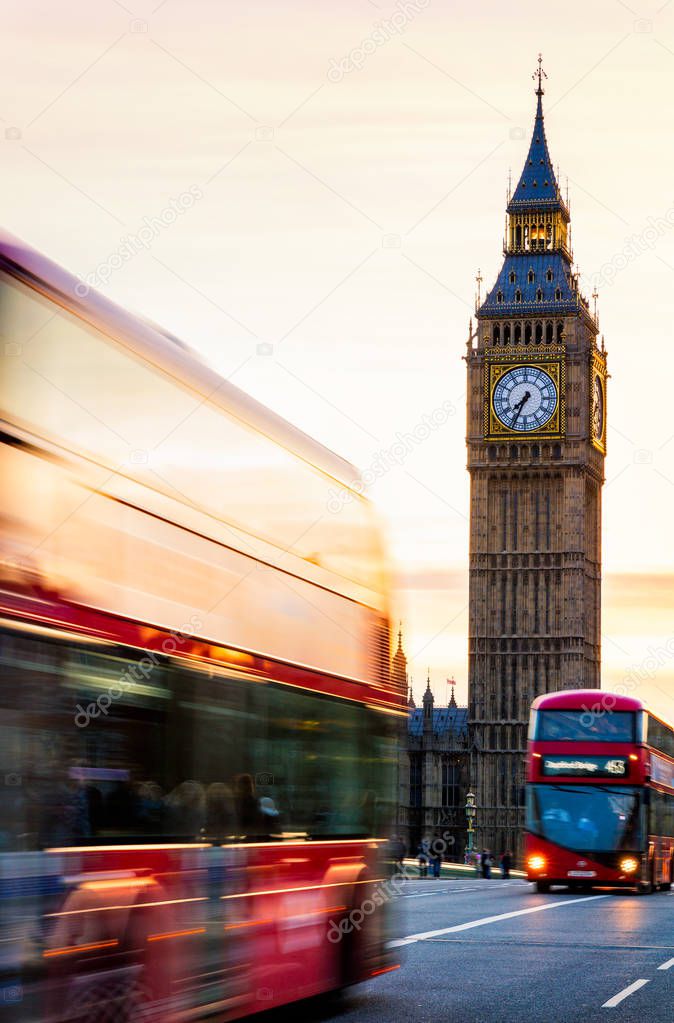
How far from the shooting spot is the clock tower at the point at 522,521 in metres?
90.7

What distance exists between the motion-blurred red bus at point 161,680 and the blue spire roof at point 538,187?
3520 inches

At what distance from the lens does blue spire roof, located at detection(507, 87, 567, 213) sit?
98312 mm

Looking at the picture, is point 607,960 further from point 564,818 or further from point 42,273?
point 564,818

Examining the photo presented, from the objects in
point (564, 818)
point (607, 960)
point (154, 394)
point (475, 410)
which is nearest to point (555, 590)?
point (475, 410)

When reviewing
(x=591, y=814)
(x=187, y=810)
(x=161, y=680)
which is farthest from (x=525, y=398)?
(x=161, y=680)

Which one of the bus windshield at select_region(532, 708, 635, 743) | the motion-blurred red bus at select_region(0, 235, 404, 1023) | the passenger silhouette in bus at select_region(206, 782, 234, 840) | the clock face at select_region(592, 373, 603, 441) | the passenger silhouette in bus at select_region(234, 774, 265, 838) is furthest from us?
the clock face at select_region(592, 373, 603, 441)

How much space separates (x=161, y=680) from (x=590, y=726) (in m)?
21.9

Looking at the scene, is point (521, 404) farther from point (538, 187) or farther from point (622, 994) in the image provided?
point (622, 994)

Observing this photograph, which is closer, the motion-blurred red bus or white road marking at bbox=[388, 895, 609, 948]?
the motion-blurred red bus

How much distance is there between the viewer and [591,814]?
29.7 m

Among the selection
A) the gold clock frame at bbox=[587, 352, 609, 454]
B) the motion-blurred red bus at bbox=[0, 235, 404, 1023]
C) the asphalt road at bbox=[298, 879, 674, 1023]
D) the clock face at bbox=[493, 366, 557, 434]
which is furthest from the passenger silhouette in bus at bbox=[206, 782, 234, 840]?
the gold clock frame at bbox=[587, 352, 609, 454]

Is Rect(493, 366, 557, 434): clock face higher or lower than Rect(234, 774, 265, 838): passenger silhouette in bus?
higher

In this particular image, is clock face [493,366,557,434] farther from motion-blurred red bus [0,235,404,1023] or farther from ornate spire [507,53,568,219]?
motion-blurred red bus [0,235,404,1023]

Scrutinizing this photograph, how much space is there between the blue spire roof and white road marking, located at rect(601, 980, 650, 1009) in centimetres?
8768
